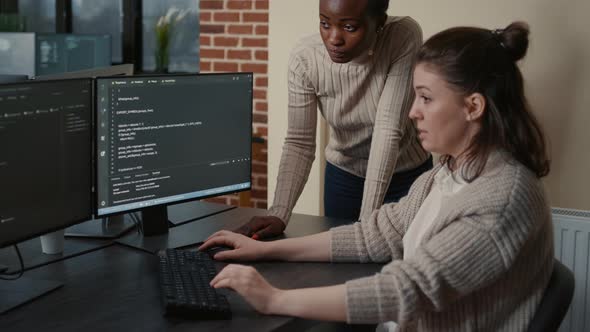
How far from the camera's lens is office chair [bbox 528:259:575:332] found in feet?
4.67

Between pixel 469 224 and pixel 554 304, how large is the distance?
202 millimetres

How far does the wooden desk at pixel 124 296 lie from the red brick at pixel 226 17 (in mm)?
2217

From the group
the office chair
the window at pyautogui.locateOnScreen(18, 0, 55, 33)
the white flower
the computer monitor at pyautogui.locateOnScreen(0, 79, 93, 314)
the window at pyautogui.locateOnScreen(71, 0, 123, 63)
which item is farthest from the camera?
the window at pyautogui.locateOnScreen(18, 0, 55, 33)

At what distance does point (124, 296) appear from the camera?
166 centimetres

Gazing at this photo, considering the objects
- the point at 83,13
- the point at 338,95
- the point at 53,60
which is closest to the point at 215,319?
the point at 338,95

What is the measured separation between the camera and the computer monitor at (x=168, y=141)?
195cm

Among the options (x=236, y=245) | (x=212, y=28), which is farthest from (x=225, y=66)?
(x=236, y=245)

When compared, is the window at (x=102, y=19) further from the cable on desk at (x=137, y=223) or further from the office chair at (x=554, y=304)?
the office chair at (x=554, y=304)

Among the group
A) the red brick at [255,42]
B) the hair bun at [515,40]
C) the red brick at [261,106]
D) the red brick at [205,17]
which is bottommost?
the red brick at [261,106]

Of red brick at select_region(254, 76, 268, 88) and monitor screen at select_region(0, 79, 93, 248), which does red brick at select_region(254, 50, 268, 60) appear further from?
monitor screen at select_region(0, 79, 93, 248)

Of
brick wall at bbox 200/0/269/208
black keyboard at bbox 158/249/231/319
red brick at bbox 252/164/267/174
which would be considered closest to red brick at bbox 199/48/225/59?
brick wall at bbox 200/0/269/208

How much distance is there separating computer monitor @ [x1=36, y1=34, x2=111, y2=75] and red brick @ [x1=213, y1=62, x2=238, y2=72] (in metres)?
1.23

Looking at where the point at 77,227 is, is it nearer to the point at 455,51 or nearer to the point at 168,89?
the point at 168,89

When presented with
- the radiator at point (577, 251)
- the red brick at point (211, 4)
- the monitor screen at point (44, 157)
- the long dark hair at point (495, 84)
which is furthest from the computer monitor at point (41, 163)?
the red brick at point (211, 4)
